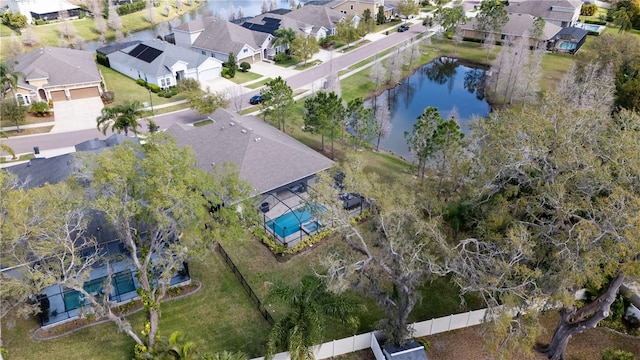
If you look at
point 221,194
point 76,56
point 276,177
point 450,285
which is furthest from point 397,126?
point 76,56

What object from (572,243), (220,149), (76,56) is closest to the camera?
(572,243)

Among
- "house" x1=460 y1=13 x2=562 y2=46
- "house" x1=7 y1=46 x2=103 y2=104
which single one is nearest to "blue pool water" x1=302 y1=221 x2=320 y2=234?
"house" x1=7 y1=46 x2=103 y2=104

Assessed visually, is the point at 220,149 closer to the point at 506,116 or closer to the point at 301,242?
the point at 301,242

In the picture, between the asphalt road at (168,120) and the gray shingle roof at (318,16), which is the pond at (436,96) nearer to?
the asphalt road at (168,120)

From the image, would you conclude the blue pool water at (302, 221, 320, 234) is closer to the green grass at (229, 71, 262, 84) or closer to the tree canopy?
the tree canopy

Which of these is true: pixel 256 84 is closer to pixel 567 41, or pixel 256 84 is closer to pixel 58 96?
pixel 58 96

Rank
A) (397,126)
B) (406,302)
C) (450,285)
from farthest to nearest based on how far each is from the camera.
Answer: (397,126), (450,285), (406,302)

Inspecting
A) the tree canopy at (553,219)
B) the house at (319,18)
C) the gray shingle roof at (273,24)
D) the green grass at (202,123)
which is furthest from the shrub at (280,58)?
the tree canopy at (553,219)
